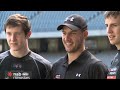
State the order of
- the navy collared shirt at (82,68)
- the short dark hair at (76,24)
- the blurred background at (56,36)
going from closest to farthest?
the navy collared shirt at (82,68), the short dark hair at (76,24), the blurred background at (56,36)

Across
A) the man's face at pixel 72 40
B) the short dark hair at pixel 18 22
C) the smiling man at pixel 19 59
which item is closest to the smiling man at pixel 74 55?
the man's face at pixel 72 40

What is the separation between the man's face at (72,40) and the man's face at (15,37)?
245 mm

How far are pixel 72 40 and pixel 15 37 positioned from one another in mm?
312

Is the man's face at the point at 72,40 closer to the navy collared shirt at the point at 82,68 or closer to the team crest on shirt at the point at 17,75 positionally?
the navy collared shirt at the point at 82,68

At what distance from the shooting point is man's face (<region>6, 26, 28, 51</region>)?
1.42m

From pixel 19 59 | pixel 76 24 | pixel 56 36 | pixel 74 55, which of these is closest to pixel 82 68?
pixel 74 55

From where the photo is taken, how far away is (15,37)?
4.68ft

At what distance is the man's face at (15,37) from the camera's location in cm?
142

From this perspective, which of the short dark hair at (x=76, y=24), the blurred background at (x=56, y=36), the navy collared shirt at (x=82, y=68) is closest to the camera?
the navy collared shirt at (x=82, y=68)

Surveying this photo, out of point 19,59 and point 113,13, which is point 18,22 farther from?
point 113,13

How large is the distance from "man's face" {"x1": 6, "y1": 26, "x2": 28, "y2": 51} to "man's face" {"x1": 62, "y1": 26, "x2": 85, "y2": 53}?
0.80 feet
